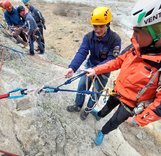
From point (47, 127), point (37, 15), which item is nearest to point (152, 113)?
point (47, 127)

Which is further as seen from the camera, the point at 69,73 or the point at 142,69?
the point at 69,73

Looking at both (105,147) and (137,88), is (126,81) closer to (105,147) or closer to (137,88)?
(137,88)

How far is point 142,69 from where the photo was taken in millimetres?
3371

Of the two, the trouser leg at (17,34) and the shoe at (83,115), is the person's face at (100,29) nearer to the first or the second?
the shoe at (83,115)

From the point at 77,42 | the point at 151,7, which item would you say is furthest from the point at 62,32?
the point at 151,7

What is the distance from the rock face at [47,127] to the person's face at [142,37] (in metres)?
1.39

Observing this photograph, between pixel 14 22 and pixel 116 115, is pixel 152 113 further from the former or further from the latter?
pixel 14 22

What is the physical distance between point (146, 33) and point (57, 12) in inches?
607

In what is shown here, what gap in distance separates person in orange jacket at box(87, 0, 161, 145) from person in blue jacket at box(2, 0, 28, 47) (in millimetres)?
5770

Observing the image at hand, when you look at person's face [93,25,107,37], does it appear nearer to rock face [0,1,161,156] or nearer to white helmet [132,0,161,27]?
rock face [0,1,161,156]

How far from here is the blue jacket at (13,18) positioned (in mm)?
8906

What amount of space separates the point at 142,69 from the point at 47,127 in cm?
210

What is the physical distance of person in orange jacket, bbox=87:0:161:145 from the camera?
3096 mm

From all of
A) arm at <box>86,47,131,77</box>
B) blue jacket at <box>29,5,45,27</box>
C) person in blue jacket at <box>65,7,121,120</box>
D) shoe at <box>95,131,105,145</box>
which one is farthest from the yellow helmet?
blue jacket at <box>29,5,45,27</box>
